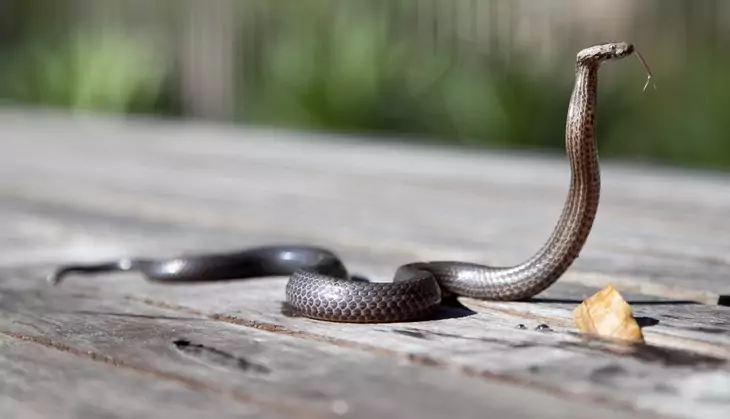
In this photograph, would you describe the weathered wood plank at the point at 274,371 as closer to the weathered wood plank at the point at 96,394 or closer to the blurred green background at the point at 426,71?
the weathered wood plank at the point at 96,394

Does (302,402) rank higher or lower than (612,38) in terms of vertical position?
lower

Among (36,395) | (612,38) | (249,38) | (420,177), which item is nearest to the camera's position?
(36,395)

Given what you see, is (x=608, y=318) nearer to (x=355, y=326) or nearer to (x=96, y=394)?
(x=355, y=326)

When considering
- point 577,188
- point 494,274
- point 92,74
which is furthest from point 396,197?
point 92,74

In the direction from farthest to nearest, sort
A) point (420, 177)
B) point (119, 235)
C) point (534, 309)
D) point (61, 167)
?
point (61, 167)
point (420, 177)
point (119, 235)
point (534, 309)

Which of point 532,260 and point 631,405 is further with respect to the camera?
point 532,260

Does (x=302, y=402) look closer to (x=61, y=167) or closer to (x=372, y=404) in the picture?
(x=372, y=404)

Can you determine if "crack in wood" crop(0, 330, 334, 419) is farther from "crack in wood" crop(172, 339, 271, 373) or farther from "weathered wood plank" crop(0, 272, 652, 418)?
"crack in wood" crop(172, 339, 271, 373)

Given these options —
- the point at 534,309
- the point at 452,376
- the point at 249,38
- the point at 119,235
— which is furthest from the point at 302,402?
the point at 249,38
